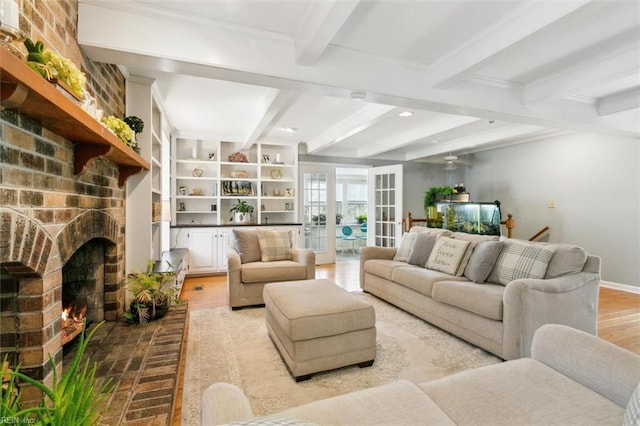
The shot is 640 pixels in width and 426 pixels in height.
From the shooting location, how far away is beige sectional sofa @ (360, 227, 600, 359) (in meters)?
2.27

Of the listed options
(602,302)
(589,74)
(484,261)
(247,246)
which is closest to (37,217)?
(247,246)

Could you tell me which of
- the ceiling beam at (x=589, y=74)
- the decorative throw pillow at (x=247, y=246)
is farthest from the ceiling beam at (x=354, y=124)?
the decorative throw pillow at (x=247, y=246)

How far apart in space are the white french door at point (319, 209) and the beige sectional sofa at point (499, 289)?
298 centimetres

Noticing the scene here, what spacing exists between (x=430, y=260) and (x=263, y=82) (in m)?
2.45

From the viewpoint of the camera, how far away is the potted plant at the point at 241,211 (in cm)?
557

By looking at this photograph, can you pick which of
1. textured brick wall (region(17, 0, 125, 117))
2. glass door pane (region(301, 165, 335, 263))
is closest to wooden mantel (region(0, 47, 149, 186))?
textured brick wall (region(17, 0, 125, 117))

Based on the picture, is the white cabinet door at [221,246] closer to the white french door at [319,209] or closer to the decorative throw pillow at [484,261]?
the white french door at [319,209]

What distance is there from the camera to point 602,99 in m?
3.57

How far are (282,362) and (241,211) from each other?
11.8 ft

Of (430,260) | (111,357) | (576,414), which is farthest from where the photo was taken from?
(430,260)

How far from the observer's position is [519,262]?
2.72 meters

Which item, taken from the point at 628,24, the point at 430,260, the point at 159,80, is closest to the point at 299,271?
the point at 430,260

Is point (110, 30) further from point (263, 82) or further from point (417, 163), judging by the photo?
point (417, 163)

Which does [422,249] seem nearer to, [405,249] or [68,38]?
[405,249]
